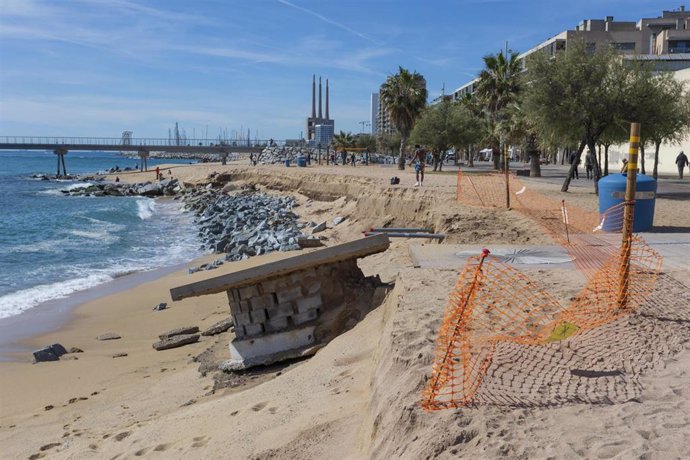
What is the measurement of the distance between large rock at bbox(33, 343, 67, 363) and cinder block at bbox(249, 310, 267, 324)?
12.7 feet

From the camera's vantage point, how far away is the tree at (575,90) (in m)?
20.2

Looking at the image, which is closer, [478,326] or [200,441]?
[200,441]

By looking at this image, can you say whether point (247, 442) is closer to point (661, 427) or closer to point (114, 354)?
point (661, 427)

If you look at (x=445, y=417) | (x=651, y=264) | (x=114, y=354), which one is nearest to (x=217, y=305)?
(x=114, y=354)

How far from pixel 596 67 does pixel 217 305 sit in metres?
14.3

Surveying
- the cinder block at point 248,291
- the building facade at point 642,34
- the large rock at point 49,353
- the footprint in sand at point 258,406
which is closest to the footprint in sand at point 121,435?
the footprint in sand at point 258,406

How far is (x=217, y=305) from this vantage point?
13922 mm

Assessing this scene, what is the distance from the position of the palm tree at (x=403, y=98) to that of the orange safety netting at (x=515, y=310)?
112 feet

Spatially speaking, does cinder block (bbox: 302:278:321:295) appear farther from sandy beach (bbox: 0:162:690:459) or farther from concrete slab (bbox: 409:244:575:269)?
concrete slab (bbox: 409:244:575:269)

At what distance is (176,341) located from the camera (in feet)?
37.5

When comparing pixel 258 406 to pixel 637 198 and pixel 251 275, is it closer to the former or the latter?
pixel 251 275

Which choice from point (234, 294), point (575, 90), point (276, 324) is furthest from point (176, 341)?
point (575, 90)

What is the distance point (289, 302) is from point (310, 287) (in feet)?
1.32

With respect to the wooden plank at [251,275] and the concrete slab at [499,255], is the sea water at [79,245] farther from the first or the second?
the concrete slab at [499,255]
